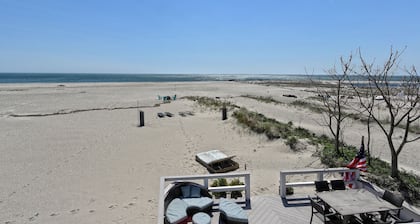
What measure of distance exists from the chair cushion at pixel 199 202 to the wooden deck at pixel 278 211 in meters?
0.34

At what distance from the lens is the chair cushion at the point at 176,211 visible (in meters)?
4.93

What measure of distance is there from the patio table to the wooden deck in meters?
0.72

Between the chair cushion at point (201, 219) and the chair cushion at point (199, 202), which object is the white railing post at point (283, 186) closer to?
the chair cushion at point (199, 202)

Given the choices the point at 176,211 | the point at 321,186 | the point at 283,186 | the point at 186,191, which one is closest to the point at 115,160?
the point at 186,191

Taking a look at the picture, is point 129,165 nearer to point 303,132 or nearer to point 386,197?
point 386,197

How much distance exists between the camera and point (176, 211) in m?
5.18

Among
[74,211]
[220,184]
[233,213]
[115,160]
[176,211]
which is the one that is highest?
[176,211]

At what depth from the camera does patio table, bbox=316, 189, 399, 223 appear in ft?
15.2

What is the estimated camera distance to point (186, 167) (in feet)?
33.2

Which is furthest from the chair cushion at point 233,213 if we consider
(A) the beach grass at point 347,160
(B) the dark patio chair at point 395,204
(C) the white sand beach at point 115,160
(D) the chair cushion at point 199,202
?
(A) the beach grass at point 347,160

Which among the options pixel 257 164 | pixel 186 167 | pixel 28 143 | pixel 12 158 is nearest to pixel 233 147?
pixel 257 164

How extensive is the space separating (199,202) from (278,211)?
1.83m

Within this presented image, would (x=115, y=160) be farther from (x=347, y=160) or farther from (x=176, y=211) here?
(x=347, y=160)

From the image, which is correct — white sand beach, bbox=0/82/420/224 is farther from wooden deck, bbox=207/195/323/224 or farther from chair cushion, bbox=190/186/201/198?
chair cushion, bbox=190/186/201/198
